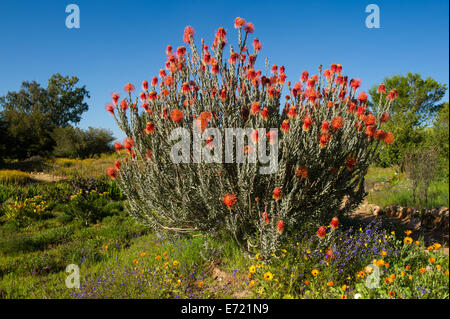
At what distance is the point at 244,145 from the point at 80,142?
17480 millimetres

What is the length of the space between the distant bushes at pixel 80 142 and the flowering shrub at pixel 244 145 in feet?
51.0

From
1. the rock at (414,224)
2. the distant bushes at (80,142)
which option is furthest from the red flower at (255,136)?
the distant bushes at (80,142)

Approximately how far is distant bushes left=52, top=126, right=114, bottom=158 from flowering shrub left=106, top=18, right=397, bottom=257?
1555 cm

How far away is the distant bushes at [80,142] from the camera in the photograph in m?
16.7

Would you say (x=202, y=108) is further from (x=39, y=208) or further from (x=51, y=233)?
(x=39, y=208)

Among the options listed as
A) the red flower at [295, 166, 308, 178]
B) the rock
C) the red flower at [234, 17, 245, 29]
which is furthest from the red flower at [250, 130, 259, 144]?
the rock

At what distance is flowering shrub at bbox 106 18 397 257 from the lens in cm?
298

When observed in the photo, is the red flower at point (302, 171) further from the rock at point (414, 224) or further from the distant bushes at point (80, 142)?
the distant bushes at point (80, 142)

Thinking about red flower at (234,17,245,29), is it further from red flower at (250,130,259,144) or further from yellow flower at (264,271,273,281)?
yellow flower at (264,271,273,281)

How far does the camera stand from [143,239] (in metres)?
4.78

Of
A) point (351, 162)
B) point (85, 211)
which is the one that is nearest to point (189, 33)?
point (351, 162)

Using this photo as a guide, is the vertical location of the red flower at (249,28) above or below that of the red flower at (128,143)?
above

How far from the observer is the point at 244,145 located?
316 cm
